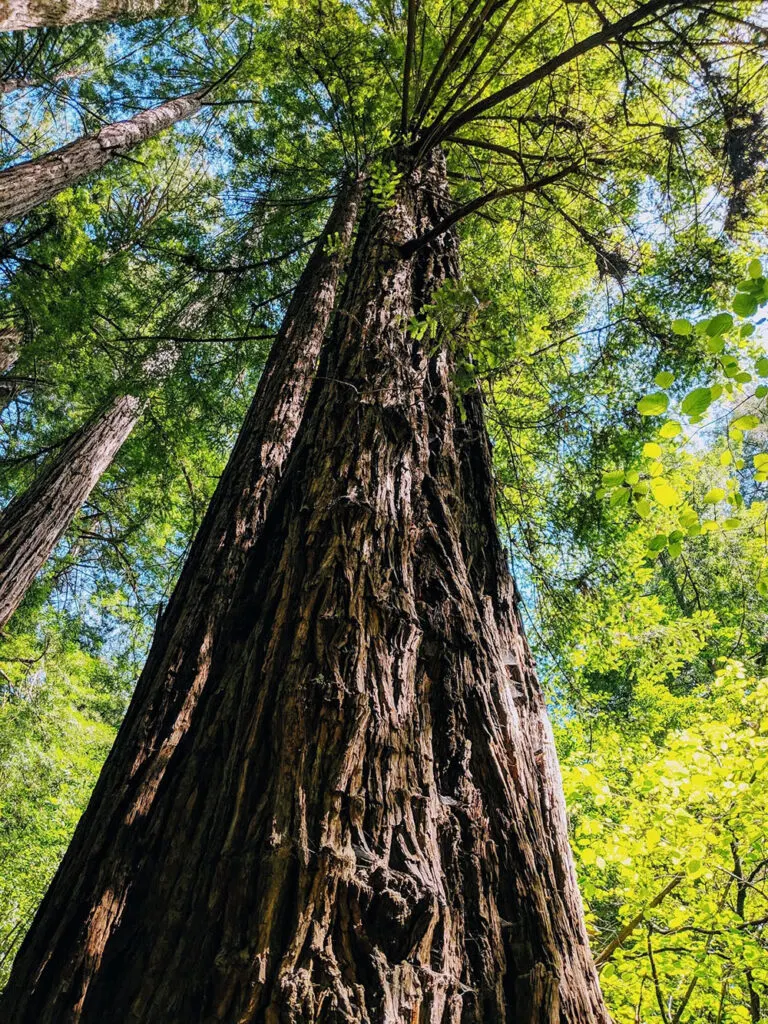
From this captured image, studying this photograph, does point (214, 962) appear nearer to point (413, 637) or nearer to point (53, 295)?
point (413, 637)

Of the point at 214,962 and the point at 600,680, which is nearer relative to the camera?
the point at 214,962

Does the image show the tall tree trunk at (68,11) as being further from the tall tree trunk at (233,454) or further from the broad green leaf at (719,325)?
the broad green leaf at (719,325)

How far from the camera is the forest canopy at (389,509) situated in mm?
1009

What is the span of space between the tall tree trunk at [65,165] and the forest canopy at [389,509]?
46 millimetres

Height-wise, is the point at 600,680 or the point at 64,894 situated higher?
the point at 600,680

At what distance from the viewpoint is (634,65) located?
4.40 metres

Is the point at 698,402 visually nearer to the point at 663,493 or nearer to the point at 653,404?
the point at 653,404

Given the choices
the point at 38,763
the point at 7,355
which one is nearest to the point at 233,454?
the point at 7,355

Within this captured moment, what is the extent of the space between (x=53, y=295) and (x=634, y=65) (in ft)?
16.7

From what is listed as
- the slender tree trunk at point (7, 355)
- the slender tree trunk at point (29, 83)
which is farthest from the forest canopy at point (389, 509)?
the slender tree trunk at point (7, 355)

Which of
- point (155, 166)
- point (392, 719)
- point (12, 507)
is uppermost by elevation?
point (155, 166)

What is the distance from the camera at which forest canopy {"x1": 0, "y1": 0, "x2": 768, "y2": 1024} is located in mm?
1009

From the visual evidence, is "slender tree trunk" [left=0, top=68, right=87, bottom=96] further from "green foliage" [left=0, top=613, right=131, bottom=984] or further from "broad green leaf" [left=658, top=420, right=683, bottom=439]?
"broad green leaf" [left=658, top=420, right=683, bottom=439]

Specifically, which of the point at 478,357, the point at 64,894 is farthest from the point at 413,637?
the point at 478,357
